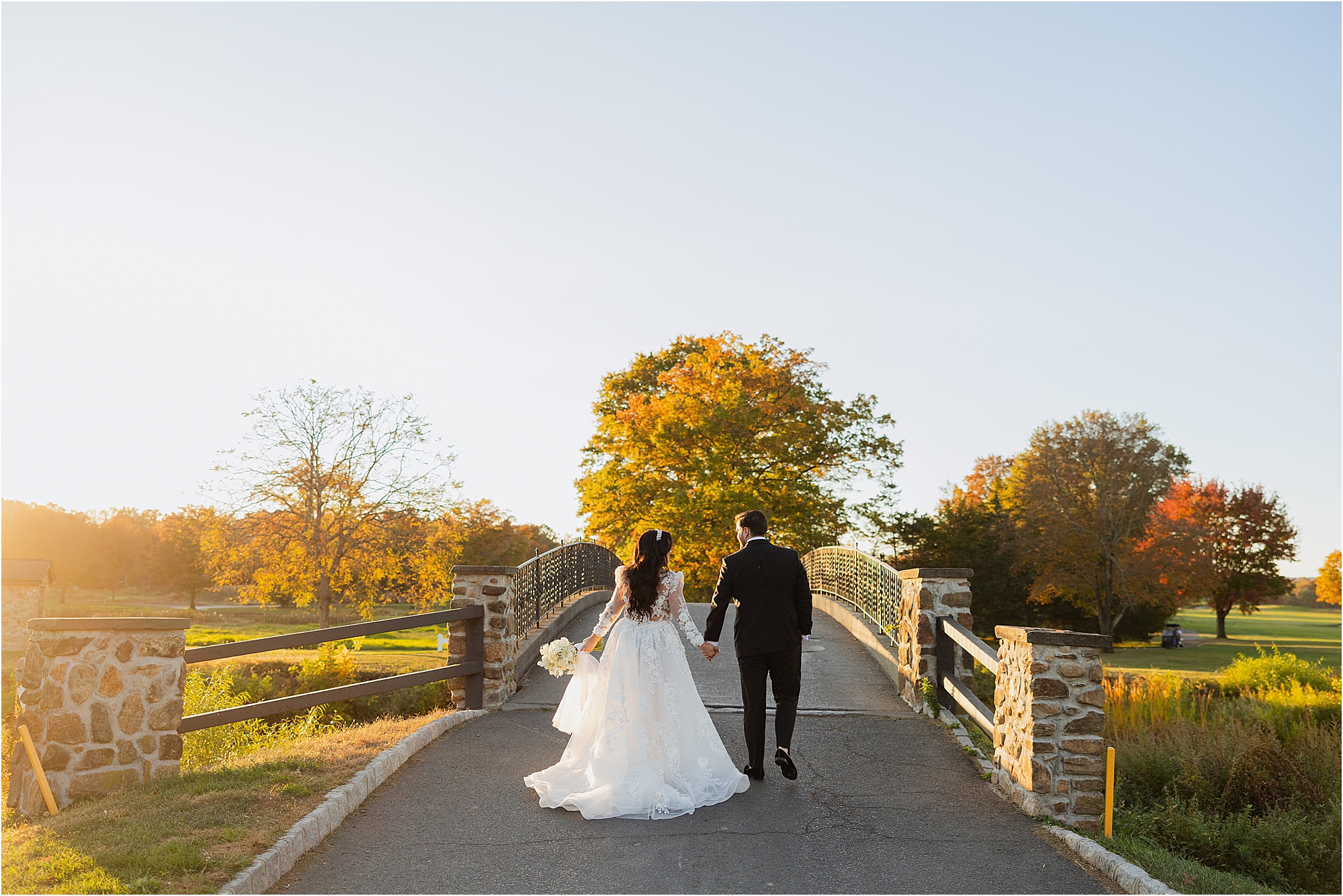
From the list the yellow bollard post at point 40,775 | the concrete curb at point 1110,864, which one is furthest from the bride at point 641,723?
the yellow bollard post at point 40,775

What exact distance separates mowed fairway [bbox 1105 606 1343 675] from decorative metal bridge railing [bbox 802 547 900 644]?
6.48 metres

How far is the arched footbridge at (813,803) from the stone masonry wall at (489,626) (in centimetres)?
2

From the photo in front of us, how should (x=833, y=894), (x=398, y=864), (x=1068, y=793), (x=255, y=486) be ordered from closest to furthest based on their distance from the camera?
1. (x=833, y=894)
2. (x=398, y=864)
3. (x=1068, y=793)
4. (x=255, y=486)

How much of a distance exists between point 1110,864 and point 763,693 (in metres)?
2.61

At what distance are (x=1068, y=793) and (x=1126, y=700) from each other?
1139cm

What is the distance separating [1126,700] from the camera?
1580 cm

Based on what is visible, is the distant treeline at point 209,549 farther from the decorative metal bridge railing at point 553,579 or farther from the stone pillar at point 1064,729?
the stone pillar at point 1064,729

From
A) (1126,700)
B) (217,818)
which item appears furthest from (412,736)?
(1126,700)

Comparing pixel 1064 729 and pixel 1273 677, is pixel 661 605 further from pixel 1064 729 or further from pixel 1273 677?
pixel 1273 677

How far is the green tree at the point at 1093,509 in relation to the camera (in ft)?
108

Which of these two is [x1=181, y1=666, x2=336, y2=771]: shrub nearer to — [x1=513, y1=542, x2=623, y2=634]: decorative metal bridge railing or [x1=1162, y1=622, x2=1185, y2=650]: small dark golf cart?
[x1=513, y1=542, x2=623, y2=634]: decorative metal bridge railing

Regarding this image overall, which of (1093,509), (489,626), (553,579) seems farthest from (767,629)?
(1093,509)

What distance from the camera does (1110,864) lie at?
5.10 meters

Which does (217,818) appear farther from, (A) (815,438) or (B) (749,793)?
(A) (815,438)
